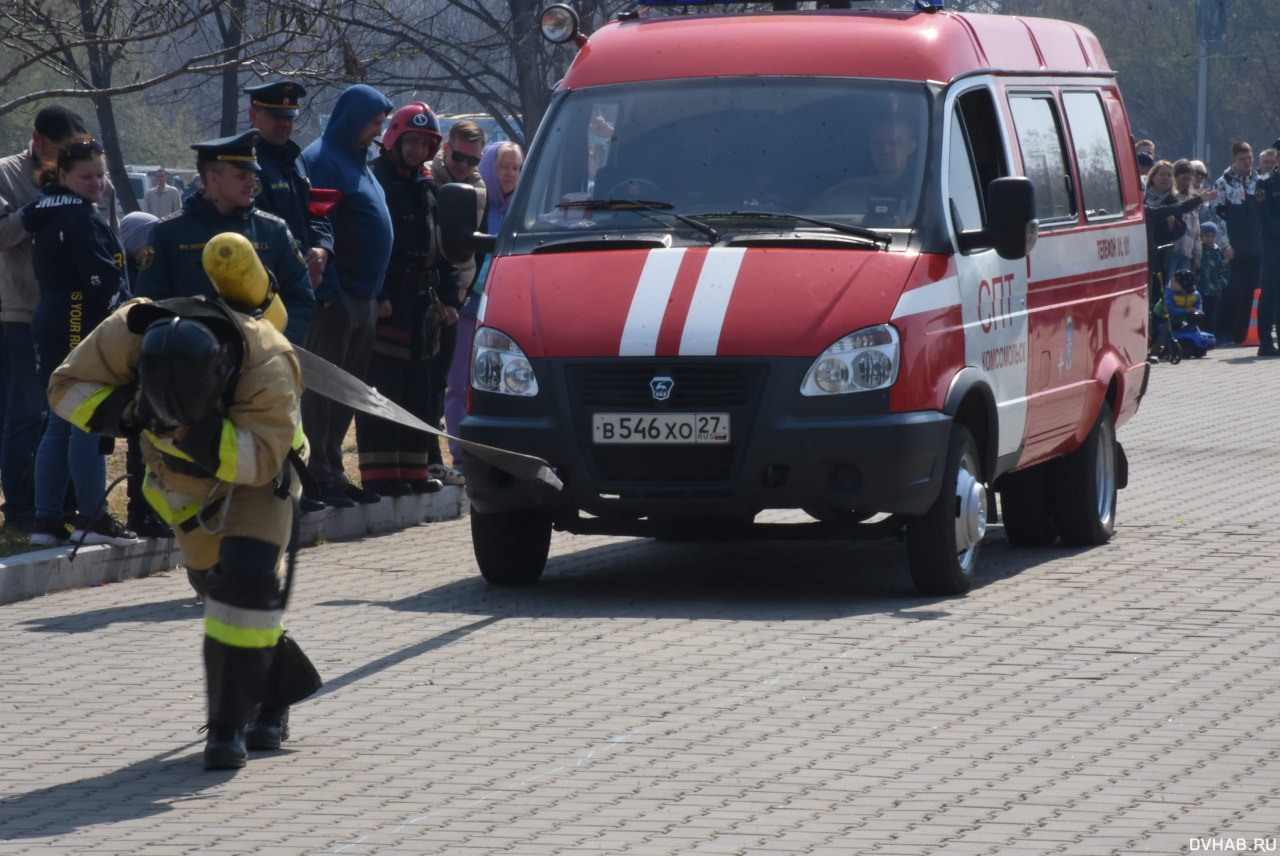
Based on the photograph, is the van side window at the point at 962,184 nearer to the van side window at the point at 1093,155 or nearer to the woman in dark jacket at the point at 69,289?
the van side window at the point at 1093,155

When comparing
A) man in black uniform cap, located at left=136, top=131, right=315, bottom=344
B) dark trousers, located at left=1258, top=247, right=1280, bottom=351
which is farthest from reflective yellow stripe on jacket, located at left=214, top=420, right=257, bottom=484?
dark trousers, located at left=1258, top=247, right=1280, bottom=351

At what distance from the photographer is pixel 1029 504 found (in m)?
10.4

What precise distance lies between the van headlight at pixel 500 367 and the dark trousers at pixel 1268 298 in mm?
16832

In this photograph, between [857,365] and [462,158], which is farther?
[462,158]

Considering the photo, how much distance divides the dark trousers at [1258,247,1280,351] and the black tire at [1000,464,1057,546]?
556 inches

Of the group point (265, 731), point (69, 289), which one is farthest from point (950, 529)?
point (69, 289)

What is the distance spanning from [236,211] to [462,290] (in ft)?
13.1

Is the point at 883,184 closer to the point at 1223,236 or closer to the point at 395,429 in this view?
the point at 395,429

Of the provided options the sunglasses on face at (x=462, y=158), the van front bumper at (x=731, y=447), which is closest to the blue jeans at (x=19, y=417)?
the van front bumper at (x=731, y=447)

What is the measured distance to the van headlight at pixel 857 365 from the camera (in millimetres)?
8164

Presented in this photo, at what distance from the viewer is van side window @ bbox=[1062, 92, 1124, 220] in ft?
34.5

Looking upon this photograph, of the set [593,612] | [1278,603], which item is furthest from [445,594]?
[1278,603]

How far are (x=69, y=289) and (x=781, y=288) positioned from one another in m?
3.24

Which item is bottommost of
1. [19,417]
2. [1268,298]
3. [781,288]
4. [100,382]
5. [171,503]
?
[1268,298]
